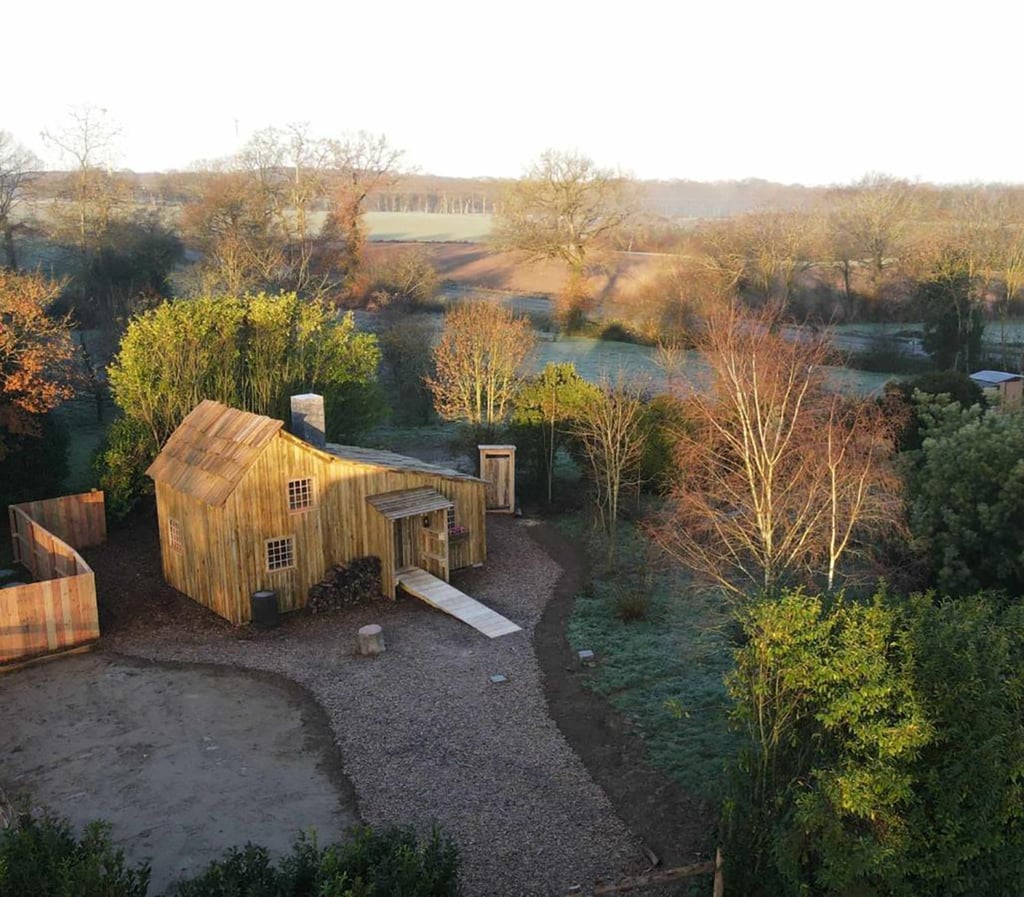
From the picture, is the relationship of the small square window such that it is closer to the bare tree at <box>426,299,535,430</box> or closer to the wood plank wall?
the wood plank wall

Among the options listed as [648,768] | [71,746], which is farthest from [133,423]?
[648,768]

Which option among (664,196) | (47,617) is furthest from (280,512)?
(664,196)

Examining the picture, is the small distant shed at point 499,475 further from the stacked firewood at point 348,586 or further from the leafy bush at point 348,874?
the leafy bush at point 348,874

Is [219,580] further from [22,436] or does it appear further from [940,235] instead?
[940,235]

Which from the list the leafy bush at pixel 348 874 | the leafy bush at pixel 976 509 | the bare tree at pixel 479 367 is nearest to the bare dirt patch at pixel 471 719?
the leafy bush at pixel 348 874

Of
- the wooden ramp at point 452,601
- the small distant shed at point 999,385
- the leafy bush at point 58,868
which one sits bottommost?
the wooden ramp at point 452,601

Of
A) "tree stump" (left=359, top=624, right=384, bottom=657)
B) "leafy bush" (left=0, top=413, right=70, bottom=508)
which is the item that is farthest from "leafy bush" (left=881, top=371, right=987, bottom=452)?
"leafy bush" (left=0, top=413, right=70, bottom=508)

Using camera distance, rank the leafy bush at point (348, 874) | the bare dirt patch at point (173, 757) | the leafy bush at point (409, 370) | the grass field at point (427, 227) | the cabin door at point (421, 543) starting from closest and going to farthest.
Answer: the leafy bush at point (348, 874), the bare dirt patch at point (173, 757), the cabin door at point (421, 543), the leafy bush at point (409, 370), the grass field at point (427, 227)
